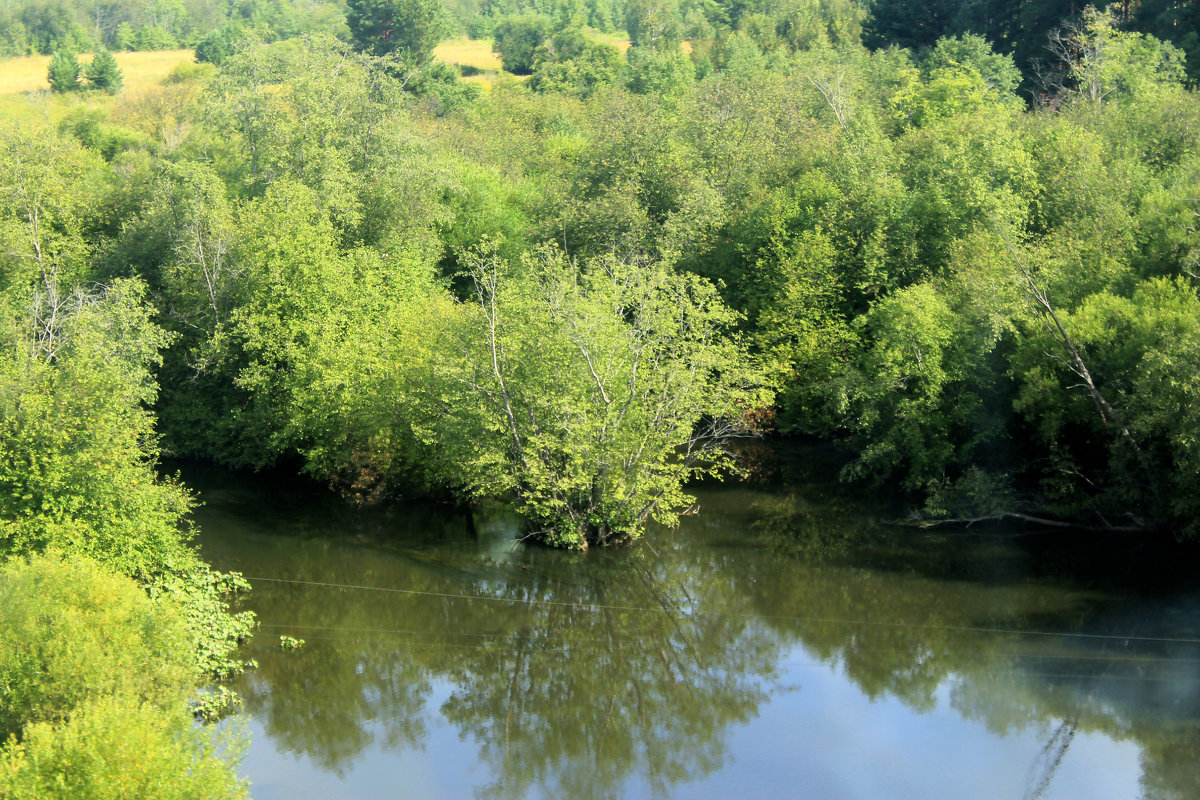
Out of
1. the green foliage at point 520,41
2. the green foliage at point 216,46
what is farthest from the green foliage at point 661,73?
the green foliage at point 216,46

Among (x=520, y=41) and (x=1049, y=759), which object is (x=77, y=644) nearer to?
(x=1049, y=759)

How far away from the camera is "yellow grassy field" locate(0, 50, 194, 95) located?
3219 inches

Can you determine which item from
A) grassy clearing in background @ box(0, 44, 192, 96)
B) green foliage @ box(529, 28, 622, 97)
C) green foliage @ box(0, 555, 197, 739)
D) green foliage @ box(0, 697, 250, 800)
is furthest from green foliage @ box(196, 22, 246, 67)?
green foliage @ box(0, 697, 250, 800)

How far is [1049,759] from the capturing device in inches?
792

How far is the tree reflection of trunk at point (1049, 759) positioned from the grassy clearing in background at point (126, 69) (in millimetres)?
71461

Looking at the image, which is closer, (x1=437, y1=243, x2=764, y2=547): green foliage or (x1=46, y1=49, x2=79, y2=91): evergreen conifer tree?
(x1=437, y1=243, x2=764, y2=547): green foliage

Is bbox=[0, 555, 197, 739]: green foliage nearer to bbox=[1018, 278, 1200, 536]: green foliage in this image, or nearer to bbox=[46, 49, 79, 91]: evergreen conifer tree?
bbox=[1018, 278, 1200, 536]: green foliage

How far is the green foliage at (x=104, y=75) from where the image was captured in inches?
3226

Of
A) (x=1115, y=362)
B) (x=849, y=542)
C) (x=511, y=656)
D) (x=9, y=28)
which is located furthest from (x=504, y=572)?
(x=9, y=28)

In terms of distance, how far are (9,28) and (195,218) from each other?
77.1 metres

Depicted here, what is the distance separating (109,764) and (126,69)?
8812 centimetres

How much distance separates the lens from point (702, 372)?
30.8 meters

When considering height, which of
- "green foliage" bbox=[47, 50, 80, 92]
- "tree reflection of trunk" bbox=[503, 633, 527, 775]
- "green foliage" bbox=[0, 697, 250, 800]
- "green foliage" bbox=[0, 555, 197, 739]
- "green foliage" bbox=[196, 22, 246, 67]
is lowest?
"tree reflection of trunk" bbox=[503, 633, 527, 775]

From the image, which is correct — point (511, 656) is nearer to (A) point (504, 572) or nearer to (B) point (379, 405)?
(A) point (504, 572)
